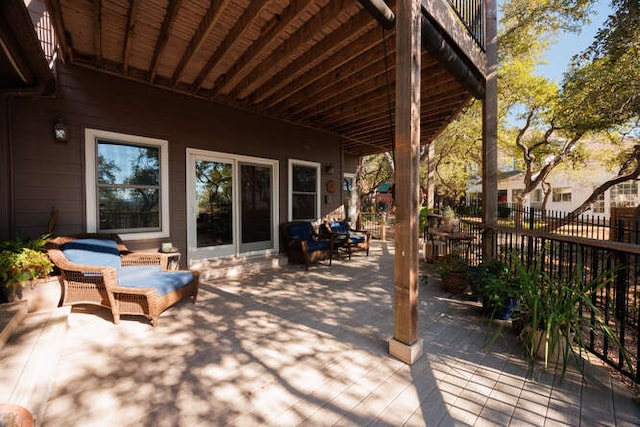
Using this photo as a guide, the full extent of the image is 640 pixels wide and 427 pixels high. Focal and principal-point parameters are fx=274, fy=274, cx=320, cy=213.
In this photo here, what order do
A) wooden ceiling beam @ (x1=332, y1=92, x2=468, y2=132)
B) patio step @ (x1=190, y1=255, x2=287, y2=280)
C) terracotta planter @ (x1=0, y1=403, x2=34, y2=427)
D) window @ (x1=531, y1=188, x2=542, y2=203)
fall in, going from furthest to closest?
window @ (x1=531, y1=188, x2=542, y2=203), wooden ceiling beam @ (x1=332, y1=92, x2=468, y2=132), patio step @ (x1=190, y1=255, x2=287, y2=280), terracotta planter @ (x1=0, y1=403, x2=34, y2=427)

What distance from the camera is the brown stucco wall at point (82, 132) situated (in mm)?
3281

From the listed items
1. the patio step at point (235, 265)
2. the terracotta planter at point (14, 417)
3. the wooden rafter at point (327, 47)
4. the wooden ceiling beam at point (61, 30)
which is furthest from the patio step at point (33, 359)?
the wooden rafter at point (327, 47)

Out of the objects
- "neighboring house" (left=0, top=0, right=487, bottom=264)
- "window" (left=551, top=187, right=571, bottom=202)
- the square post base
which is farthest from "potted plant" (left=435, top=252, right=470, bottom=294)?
"window" (left=551, top=187, right=571, bottom=202)

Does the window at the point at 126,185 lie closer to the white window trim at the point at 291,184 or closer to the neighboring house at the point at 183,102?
the neighboring house at the point at 183,102

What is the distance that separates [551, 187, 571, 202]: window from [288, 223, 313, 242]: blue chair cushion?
18.7 meters

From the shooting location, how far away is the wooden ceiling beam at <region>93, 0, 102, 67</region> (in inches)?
102

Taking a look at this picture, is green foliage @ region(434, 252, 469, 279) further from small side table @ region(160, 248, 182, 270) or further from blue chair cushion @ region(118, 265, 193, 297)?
small side table @ region(160, 248, 182, 270)

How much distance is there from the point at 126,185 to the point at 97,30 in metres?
1.90

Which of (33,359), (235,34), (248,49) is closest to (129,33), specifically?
(235,34)

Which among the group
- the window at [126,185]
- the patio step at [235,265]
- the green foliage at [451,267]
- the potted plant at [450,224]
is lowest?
the patio step at [235,265]

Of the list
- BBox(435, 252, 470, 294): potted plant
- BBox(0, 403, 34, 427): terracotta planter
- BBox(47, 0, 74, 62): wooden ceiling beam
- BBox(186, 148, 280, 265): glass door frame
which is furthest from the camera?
BBox(186, 148, 280, 265): glass door frame

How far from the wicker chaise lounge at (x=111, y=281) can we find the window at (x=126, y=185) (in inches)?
25.3

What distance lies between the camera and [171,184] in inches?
170

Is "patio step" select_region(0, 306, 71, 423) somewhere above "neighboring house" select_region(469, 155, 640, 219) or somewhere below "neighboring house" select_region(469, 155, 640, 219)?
below
